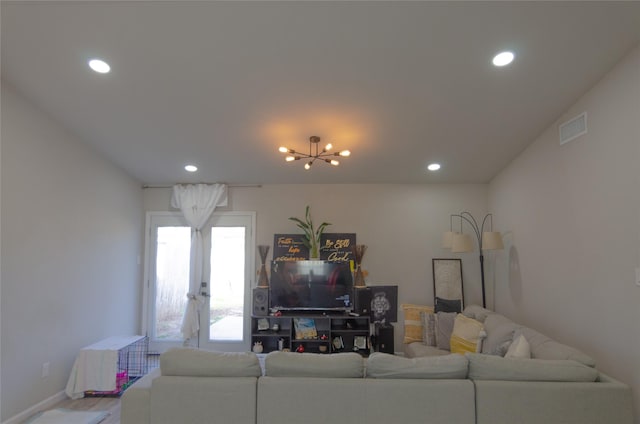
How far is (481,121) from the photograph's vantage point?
404 centimetres

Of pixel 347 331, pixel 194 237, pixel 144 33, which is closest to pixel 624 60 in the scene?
pixel 144 33

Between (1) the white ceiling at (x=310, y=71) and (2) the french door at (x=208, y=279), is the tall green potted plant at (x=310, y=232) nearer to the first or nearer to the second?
(2) the french door at (x=208, y=279)

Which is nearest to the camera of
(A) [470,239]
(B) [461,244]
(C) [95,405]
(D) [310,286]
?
(C) [95,405]

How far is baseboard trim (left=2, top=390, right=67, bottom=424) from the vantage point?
3.48 m

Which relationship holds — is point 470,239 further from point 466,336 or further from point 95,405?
point 95,405

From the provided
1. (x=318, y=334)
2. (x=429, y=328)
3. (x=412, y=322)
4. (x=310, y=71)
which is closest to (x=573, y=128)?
(x=310, y=71)

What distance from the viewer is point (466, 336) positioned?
406cm

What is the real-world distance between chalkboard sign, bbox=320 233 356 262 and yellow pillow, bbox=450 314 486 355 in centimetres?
188

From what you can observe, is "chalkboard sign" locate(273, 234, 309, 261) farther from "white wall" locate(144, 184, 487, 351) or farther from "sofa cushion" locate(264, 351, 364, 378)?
"sofa cushion" locate(264, 351, 364, 378)

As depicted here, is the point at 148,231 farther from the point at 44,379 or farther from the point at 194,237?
the point at 44,379

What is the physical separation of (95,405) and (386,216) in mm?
4217

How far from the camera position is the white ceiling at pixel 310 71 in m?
2.69

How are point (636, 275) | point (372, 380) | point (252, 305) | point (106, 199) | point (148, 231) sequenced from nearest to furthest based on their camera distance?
point (372, 380) < point (636, 275) < point (106, 199) < point (252, 305) < point (148, 231)

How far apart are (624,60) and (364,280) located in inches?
149
